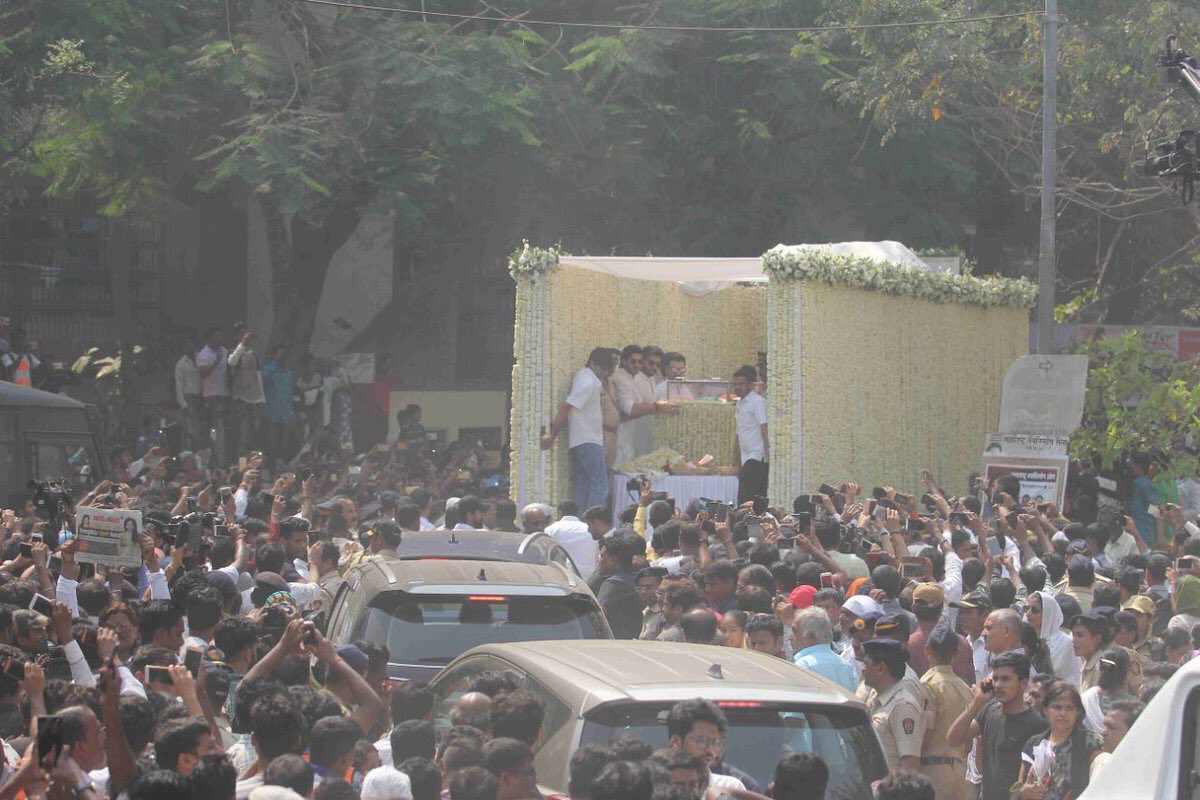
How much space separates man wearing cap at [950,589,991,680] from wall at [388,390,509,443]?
49.6ft

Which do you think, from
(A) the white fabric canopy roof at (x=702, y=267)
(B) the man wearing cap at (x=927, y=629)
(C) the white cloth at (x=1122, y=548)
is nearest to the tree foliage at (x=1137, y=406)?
(A) the white fabric canopy roof at (x=702, y=267)

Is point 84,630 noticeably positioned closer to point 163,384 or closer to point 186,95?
point 186,95

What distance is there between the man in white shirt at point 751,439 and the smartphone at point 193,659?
34.1 feet

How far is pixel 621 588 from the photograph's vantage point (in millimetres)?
10234

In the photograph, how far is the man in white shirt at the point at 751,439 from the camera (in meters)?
17.4

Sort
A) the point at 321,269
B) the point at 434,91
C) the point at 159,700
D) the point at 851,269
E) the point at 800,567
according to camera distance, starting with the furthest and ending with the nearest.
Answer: the point at 321,269
the point at 434,91
the point at 851,269
the point at 800,567
the point at 159,700

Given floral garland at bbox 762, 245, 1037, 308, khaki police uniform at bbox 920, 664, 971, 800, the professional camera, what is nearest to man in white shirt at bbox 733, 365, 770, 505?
floral garland at bbox 762, 245, 1037, 308

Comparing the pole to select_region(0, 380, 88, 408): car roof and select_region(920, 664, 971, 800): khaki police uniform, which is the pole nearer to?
select_region(0, 380, 88, 408): car roof

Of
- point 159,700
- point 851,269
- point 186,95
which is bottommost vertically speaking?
point 159,700

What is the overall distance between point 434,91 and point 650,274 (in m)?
4.29

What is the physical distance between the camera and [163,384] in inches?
1002

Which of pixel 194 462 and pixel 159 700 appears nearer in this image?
pixel 159 700

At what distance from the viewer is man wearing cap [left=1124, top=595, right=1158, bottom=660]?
9.30 meters

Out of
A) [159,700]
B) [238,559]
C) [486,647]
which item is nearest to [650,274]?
[238,559]
